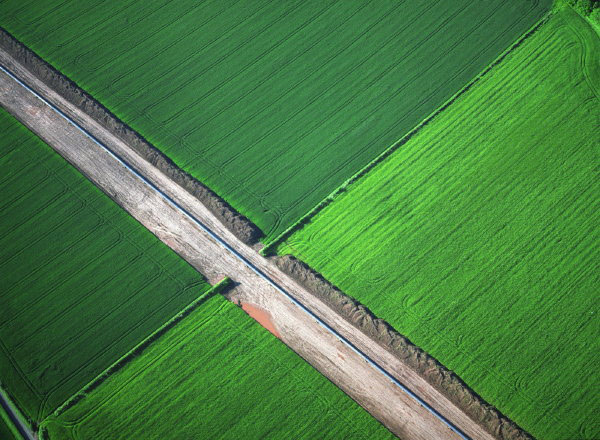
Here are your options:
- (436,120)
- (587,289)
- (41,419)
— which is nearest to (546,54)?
(436,120)

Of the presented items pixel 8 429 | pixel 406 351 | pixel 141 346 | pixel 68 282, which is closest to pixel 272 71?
pixel 68 282

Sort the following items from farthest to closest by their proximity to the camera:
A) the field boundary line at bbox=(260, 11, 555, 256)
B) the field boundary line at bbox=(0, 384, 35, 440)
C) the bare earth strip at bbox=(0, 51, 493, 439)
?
the field boundary line at bbox=(260, 11, 555, 256) → the field boundary line at bbox=(0, 384, 35, 440) → the bare earth strip at bbox=(0, 51, 493, 439)

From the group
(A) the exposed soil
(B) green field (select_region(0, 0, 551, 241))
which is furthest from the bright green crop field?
(A) the exposed soil

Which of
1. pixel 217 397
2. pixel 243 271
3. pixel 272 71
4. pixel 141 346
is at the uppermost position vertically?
pixel 272 71

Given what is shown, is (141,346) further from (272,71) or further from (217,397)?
(272,71)

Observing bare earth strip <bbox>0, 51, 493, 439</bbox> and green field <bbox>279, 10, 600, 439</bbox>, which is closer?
bare earth strip <bbox>0, 51, 493, 439</bbox>

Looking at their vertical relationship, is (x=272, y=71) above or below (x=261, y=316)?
above

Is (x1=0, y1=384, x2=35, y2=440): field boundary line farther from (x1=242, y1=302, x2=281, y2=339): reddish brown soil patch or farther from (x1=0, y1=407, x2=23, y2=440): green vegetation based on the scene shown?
(x1=242, y1=302, x2=281, y2=339): reddish brown soil patch
